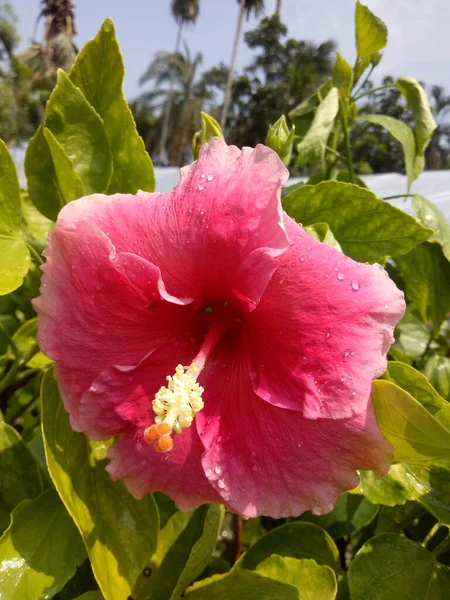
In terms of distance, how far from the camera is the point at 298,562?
2.16 ft

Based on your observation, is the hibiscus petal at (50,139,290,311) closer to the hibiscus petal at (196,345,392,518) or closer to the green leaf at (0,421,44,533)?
the hibiscus petal at (196,345,392,518)

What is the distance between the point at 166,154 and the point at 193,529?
24.2 metres

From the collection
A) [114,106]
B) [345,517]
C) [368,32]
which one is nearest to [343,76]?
[368,32]

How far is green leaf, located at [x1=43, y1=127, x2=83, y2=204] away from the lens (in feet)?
2.26

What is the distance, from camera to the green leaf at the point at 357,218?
72 centimetres

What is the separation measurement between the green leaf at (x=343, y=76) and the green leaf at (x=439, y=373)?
1.85 feet

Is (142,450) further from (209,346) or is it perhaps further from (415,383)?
(415,383)

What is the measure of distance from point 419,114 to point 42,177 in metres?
0.74

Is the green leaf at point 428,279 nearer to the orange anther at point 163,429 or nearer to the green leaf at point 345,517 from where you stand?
the green leaf at point 345,517

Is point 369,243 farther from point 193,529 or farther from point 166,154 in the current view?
point 166,154

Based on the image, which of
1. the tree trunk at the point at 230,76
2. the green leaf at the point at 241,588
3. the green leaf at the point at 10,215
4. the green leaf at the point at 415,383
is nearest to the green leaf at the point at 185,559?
the green leaf at the point at 241,588

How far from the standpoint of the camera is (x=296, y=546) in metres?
0.79

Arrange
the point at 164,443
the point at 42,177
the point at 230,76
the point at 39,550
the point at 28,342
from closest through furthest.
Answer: the point at 164,443 < the point at 39,550 < the point at 42,177 < the point at 28,342 < the point at 230,76

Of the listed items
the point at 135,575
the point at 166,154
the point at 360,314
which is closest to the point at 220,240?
the point at 360,314
